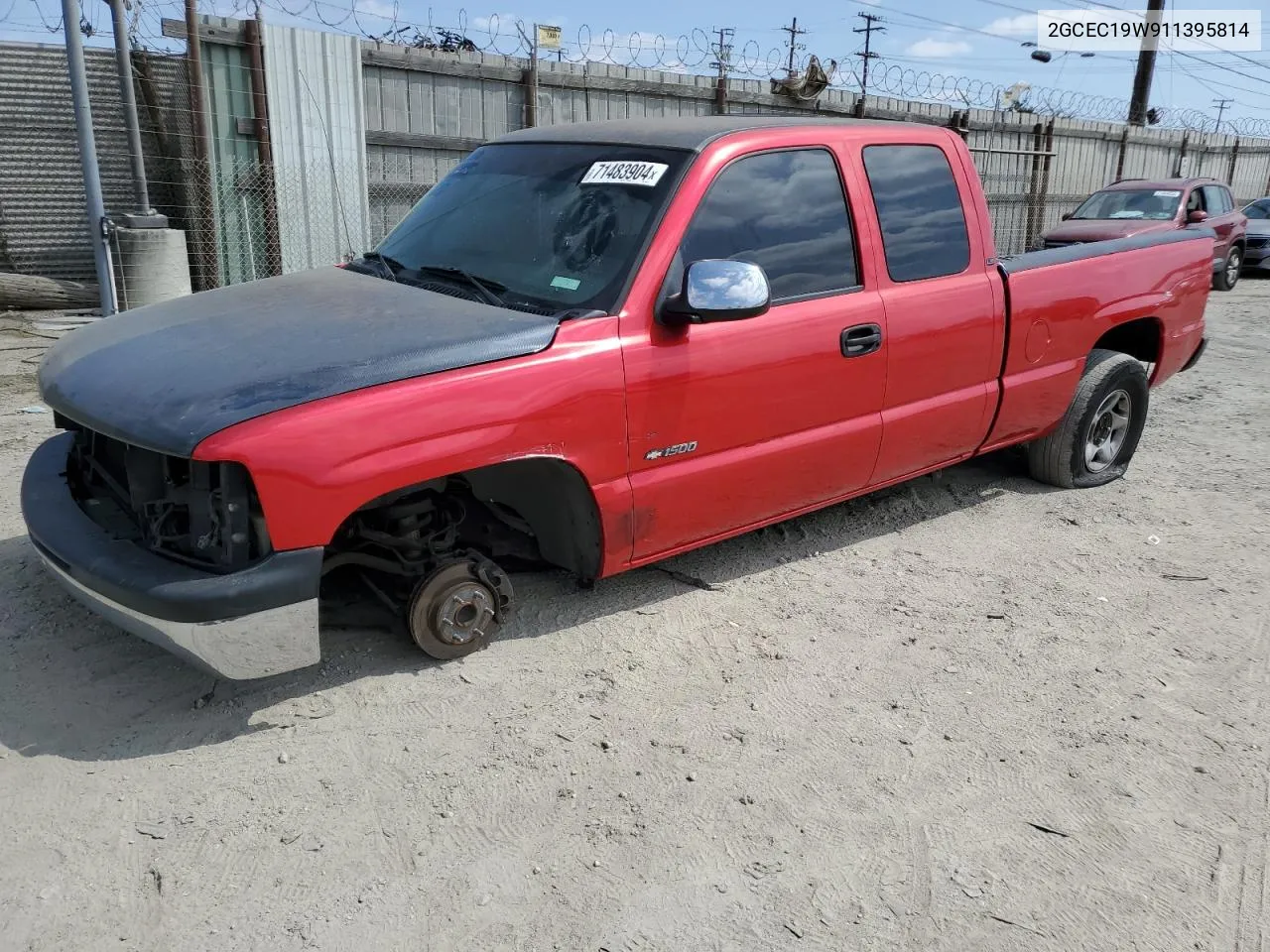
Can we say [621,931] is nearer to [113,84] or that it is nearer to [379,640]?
[379,640]

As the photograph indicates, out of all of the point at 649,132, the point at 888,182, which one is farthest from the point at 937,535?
the point at 649,132

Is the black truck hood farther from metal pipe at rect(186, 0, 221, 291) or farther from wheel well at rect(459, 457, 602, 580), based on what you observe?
metal pipe at rect(186, 0, 221, 291)

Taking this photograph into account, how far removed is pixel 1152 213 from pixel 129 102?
12.7 m

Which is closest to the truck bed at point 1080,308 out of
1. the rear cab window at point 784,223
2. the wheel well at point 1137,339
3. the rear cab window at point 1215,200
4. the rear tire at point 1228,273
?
the wheel well at point 1137,339

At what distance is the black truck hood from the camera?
3.03 meters

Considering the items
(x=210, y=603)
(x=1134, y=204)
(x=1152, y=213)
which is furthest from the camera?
(x=1134, y=204)

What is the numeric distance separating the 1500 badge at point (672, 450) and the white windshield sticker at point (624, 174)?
0.97m

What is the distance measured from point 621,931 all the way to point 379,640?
170 centimetres

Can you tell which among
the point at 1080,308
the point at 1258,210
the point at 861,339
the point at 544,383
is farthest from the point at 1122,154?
the point at 544,383

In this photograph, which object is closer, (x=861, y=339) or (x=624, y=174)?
(x=624, y=174)

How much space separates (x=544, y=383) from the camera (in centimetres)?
343

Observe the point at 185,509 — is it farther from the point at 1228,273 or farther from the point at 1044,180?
the point at 1044,180

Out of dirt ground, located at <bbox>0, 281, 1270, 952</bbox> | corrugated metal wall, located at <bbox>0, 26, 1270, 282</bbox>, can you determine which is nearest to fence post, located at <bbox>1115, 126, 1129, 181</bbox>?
corrugated metal wall, located at <bbox>0, 26, 1270, 282</bbox>

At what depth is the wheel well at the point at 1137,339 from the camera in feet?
19.1
